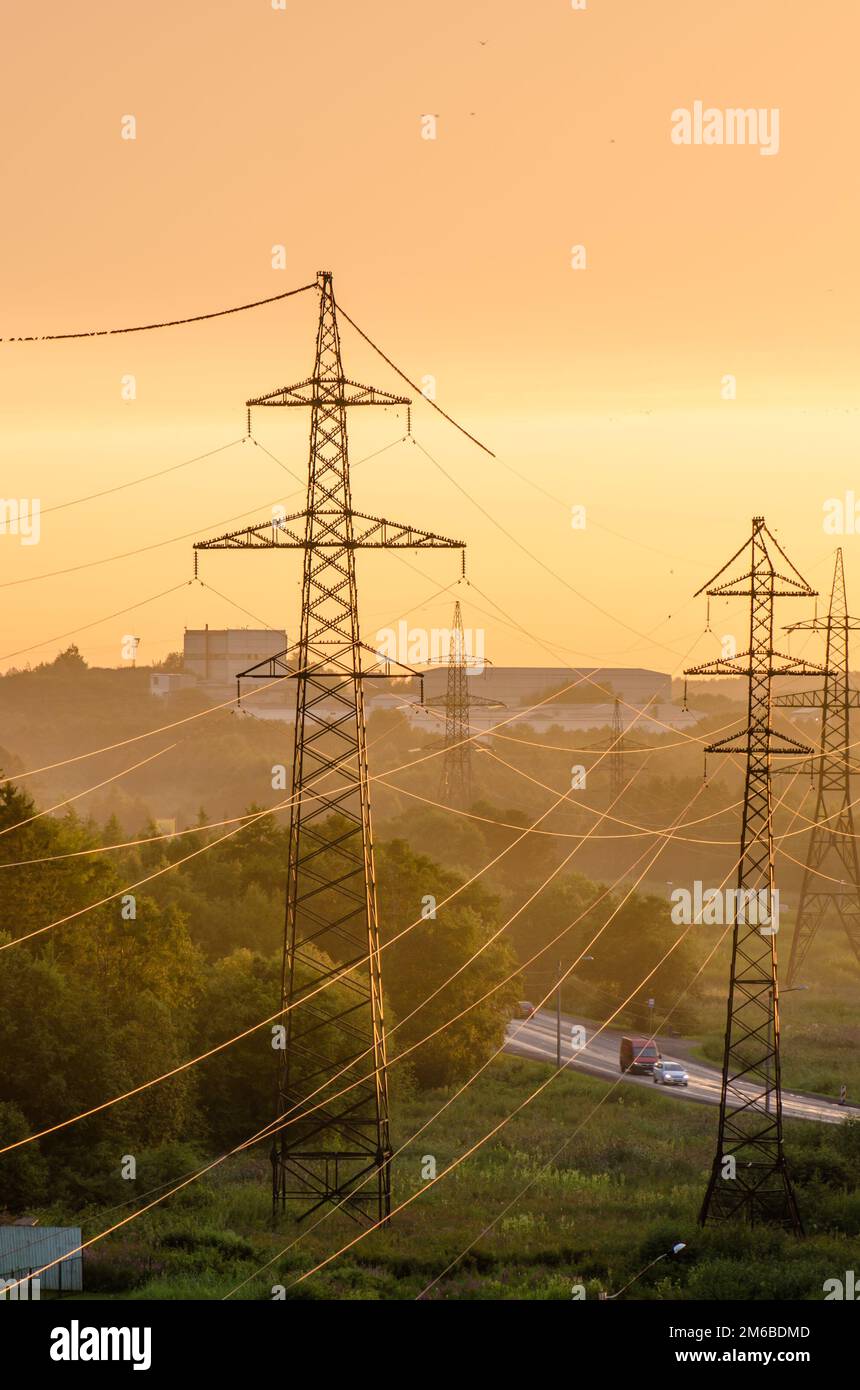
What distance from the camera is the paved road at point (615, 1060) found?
66188mm

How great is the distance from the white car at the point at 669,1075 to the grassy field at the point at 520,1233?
11368 millimetres

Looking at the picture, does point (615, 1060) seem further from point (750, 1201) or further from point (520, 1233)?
point (520, 1233)

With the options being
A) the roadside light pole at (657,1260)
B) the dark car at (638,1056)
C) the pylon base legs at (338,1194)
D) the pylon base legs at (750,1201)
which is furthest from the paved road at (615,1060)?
the pylon base legs at (338,1194)

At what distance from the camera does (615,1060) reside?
268ft

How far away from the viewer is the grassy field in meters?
39.8

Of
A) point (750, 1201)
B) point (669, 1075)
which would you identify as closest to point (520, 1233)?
point (750, 1201)

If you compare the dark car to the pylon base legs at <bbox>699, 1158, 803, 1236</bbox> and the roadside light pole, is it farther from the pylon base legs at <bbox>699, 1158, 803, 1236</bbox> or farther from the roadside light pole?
the roadside light pole

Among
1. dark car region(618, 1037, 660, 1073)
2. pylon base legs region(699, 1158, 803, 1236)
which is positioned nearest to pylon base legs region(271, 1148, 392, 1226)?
pylon base legs region(699, 1158, 803, 1236)

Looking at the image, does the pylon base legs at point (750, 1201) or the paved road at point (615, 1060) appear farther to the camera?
the paved road at point (615, 1060)

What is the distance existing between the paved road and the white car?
0.35 meters

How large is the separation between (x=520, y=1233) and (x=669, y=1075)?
29.6 meters

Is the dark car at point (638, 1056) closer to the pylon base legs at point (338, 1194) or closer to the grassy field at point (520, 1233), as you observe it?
the grassy field at point (520, 1233)
